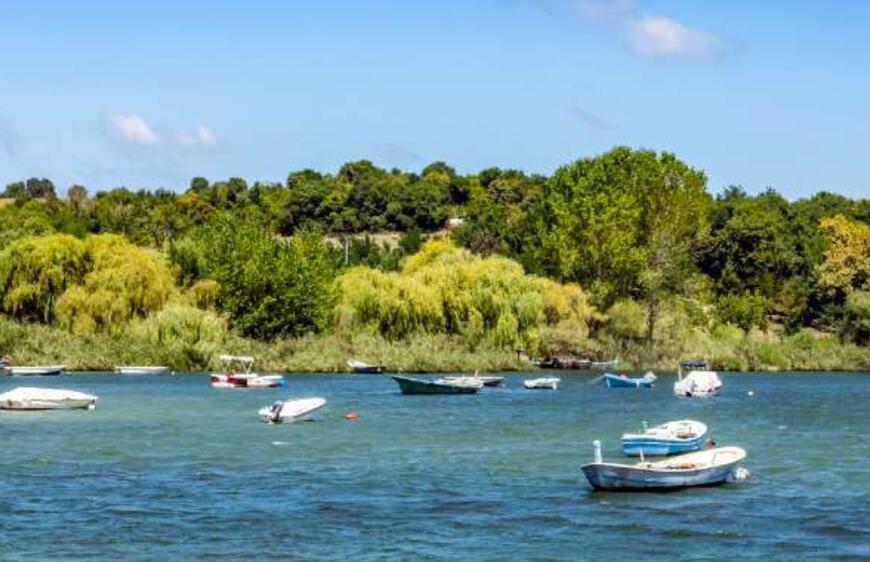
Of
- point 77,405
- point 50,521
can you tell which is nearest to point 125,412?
point 77,405

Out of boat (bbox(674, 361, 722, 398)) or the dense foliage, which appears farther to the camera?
the dense foliage

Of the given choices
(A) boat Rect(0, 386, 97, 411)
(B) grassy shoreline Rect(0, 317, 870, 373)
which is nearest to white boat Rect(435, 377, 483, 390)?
(B) grassy shoreline Rect(0, 317, 870, 373)

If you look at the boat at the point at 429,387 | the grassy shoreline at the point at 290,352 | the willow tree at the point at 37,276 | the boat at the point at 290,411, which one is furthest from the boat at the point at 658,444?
the willow tree at the point at 37,276

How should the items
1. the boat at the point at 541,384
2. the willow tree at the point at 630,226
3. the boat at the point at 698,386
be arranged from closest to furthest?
the boat at the point at 698,386 → the boat at the point at 541,384 → the willow tree at the point at 630,226

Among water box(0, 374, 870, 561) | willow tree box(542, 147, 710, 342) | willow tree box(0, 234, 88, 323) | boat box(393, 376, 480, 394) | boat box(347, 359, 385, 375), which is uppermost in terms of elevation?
willow tree box(542, 147, 710, 342)

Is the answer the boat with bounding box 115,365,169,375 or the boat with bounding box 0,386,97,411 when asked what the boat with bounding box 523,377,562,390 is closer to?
the boat with bounding box 115,365,169,375

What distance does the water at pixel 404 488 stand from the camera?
35.2 m

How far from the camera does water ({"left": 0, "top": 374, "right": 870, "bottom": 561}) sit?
3522cm

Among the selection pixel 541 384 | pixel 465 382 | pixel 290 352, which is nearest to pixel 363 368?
pixel 290 352

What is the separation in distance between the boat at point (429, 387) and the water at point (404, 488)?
9.64 m

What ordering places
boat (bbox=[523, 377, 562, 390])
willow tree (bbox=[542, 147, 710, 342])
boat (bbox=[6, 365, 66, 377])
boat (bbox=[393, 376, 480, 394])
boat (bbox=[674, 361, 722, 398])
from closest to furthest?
1. boat (bbox=[393, 376, 480, 394])
2. boat (bbox=[674, 361, 722, 398])
3. boat (bbox=[523, 377, 562, 390])
4. boat (bbox=[6, 365, 66, 377])
5. willow tree (bbox=[542, 147, 710, 342])

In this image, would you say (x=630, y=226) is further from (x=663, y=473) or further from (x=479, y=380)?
(x=663, y=473)

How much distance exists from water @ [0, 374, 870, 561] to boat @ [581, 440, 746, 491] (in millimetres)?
406

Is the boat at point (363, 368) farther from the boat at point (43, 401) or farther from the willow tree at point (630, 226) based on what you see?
the boat at point (43, 401)
